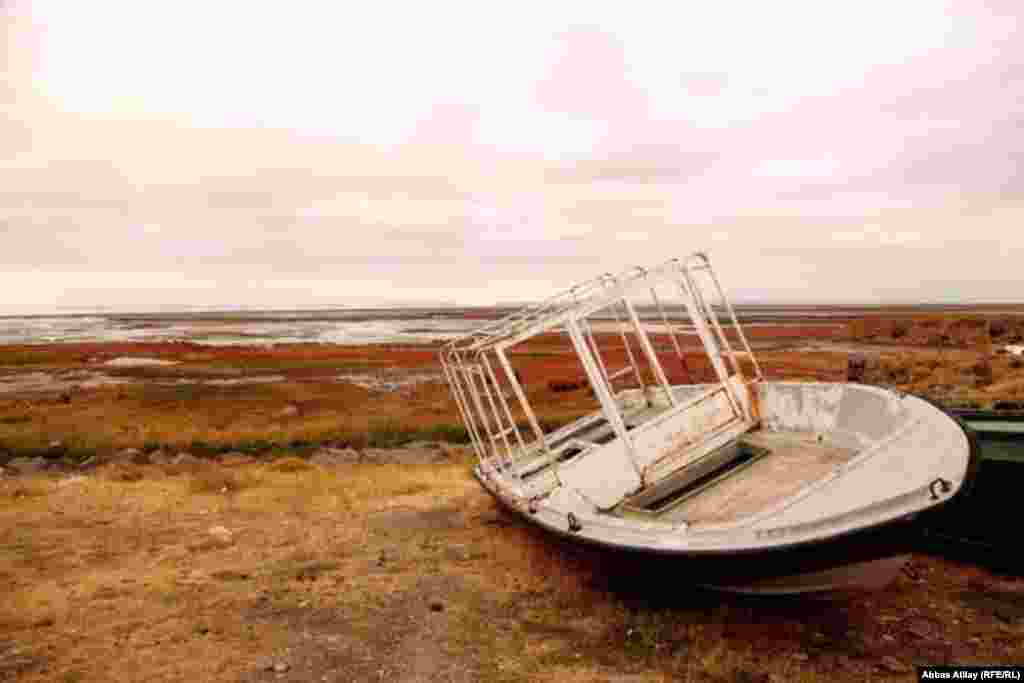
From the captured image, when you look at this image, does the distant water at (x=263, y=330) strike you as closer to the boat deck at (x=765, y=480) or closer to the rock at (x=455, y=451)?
the rock at (x=455, y=451)

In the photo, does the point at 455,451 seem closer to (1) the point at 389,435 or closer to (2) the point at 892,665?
(1) the point at 389,435

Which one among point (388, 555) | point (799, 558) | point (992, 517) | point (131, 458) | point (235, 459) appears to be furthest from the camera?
point (235, 459)

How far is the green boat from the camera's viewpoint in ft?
25.2

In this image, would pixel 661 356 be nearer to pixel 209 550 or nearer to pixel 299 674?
pixel 209 550

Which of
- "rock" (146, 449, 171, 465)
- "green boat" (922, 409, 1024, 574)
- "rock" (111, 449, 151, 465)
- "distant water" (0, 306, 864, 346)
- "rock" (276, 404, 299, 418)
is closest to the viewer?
"green boat" (922, 409, 1024, 574)

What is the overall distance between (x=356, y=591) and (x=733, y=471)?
5010 millimetres

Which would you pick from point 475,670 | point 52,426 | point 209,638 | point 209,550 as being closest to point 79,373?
point 52,426

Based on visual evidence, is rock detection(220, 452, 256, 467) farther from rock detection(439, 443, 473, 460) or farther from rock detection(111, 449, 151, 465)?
rock detection(439, 443, 473, 460)

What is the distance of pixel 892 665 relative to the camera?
6.22 meters

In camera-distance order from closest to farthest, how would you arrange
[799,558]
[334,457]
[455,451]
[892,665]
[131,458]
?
[799,558]
[892,665]
[131,458]
[334,457]
[455,451]

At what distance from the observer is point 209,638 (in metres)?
7.33

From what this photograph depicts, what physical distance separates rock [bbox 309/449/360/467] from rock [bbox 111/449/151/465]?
12.6 ft

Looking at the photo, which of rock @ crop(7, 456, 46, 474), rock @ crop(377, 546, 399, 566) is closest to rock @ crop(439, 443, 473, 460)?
rock @ crop(377, 546, 399, 566)

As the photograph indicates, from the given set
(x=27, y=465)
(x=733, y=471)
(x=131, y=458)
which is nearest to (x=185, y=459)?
(x=131, y=458)
